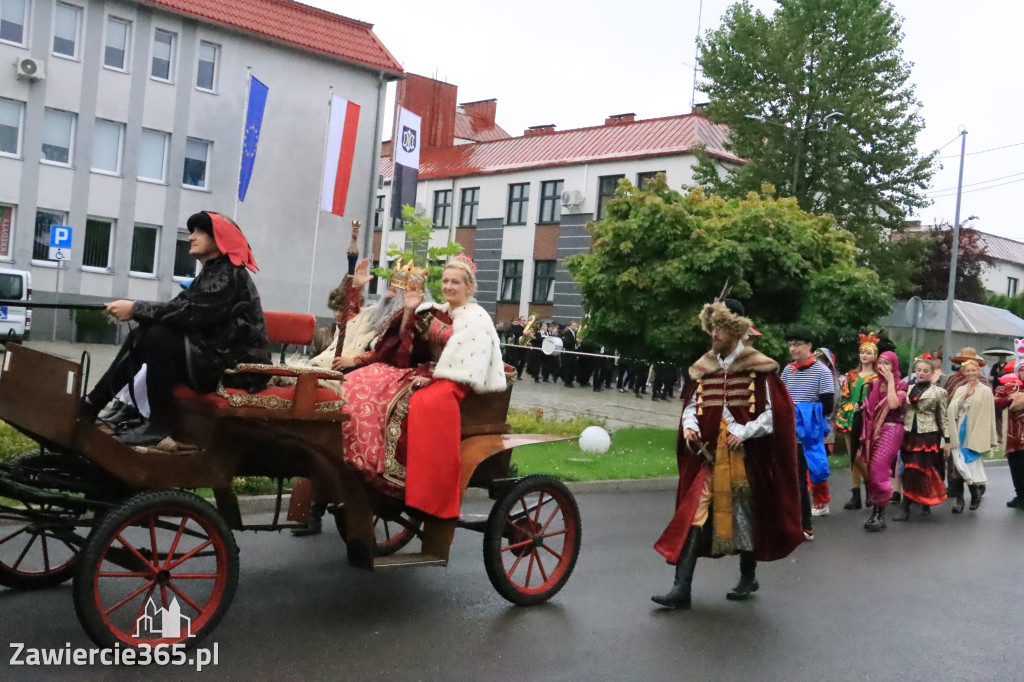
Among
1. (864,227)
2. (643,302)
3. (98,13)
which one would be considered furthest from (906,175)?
(98,13)

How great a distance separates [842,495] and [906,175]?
21947 millimetres

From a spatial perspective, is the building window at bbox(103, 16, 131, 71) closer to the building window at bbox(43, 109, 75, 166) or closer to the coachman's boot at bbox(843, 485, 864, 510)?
the building window at bbox(43, 109, 75, 166)

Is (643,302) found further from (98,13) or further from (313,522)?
(98,13)

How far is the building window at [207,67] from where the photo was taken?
37094 millimetres

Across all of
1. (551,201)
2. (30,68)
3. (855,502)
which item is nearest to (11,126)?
(30,68)

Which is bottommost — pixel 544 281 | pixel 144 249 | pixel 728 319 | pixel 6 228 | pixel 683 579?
pixel 683 579

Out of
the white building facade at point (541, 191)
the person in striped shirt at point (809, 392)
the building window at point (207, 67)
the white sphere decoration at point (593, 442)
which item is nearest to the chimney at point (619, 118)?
the white building facade at point (541, 191)

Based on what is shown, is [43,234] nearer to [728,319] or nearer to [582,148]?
[582,148]

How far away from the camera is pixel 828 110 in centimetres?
3347

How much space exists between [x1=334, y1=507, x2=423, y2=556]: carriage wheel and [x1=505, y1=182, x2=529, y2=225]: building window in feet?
125

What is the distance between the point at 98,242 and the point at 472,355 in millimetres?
31983

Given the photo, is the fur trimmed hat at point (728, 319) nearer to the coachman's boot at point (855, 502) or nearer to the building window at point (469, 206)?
the coachman's boot at point (855, 502)

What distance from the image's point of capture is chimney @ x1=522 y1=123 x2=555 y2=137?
48656 millimetres

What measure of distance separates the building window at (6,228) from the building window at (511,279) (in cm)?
1986
